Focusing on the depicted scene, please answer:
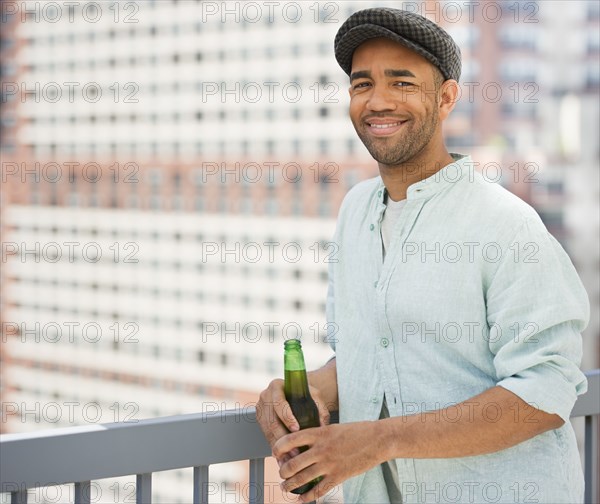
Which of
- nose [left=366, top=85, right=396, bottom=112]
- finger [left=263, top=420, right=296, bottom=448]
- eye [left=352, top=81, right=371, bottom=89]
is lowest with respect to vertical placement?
finger [left=263, top=420, right=296, bottom=448]

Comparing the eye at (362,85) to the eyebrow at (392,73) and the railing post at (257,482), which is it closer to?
the eyebrow at (392,73)

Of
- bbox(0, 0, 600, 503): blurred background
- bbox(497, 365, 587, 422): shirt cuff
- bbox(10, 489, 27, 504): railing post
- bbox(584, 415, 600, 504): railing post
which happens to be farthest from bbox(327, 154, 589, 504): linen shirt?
bbox(0, 0, 600, 503): blurred background

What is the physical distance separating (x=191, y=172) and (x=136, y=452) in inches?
1843

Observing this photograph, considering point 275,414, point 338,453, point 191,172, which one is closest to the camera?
point 338,453

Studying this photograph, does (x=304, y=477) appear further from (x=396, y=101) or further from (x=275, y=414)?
(x=396, y=101)

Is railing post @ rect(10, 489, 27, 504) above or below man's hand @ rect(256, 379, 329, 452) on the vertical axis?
below

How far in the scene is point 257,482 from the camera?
110 centimetres

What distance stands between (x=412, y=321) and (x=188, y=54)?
50008 mm

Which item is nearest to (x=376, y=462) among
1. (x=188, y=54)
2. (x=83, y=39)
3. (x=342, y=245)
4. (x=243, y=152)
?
(x=342, y=245)

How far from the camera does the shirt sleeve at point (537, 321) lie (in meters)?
0.94

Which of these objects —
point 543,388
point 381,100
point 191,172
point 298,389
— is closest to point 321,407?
point 298,389

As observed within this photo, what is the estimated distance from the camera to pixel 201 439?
3.44 feet

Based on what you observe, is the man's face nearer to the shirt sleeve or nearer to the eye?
the eye

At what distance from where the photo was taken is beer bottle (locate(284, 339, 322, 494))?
1.04 meters
